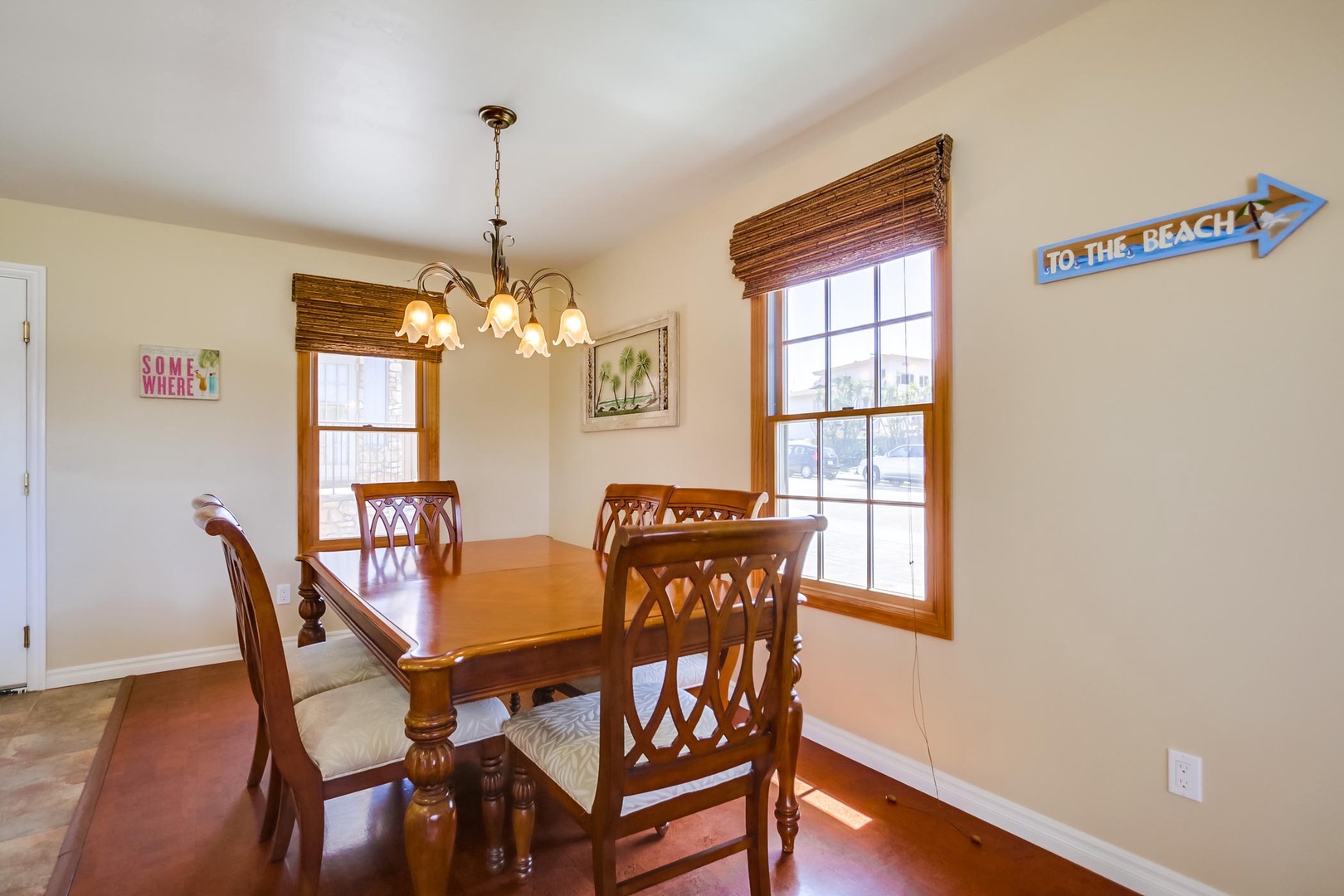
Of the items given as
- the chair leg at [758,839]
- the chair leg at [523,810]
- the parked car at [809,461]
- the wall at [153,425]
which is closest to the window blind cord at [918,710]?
the parked car at [809,461]

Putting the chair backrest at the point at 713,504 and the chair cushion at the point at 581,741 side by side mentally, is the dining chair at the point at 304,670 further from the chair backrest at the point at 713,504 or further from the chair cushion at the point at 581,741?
the chair backrest at the point at 713,504

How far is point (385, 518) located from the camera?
9.20 feet

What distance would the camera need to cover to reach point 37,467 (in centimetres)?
313

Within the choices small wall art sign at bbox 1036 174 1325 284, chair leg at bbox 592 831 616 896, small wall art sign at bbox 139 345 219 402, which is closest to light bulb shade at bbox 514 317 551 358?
chair leg at bbox 592 831 616 896

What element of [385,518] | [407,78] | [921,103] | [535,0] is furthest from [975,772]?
[407,78]

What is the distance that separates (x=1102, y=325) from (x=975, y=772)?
4.76 feet

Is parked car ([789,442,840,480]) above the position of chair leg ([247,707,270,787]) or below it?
above

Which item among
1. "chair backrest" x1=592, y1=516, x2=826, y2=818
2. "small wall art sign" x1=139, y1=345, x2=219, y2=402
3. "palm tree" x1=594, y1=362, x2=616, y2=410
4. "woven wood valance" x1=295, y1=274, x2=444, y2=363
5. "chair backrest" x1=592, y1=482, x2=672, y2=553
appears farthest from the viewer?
"palm tree" x1=594, y1=362, x2=616, y2=410

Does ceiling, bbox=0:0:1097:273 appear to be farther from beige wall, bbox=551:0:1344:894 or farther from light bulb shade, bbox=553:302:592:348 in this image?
light bulb shade, bbox=553:302:592:348

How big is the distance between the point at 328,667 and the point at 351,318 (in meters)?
2.59

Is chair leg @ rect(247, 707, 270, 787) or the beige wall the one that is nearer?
the beige wall

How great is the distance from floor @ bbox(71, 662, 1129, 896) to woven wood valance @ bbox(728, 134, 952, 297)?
6.26 feet

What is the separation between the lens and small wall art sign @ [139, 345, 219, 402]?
11.0 feet

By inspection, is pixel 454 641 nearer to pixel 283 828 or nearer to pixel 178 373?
pixel 283 828
